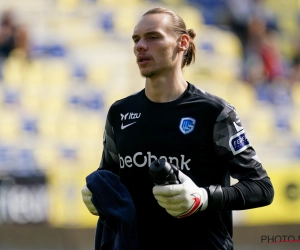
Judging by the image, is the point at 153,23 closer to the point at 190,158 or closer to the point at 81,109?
the point at 190,158

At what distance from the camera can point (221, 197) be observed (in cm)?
277

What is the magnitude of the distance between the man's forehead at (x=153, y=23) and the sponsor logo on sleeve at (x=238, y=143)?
558mm

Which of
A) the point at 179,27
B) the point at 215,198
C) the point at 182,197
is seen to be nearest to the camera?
the point at 182,197

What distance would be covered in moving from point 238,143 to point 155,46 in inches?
21.3

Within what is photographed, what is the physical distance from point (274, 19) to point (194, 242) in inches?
241

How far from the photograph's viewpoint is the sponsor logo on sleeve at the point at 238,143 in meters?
2.87

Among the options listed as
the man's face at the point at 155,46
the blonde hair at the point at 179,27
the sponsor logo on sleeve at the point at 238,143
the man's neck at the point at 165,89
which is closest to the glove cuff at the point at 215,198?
the sponsor logo on sleeve at the point at 238,143

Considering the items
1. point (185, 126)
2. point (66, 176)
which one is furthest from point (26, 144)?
point (185, 126)

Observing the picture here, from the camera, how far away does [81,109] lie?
8.40m

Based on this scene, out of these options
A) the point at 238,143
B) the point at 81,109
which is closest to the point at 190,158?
the point at 238,143

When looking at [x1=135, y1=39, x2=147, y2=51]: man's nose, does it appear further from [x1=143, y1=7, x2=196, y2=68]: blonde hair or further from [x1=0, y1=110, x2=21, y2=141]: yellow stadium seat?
[x1=0, y1=110, x2=21, y2=141]: yellow stadium seat

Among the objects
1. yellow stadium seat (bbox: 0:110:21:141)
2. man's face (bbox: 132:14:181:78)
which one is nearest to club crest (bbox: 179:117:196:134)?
man's face (bbox: 132:14:181:78)

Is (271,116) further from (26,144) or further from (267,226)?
(26,144)

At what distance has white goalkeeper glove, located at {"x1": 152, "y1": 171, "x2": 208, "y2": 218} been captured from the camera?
2.64 m
